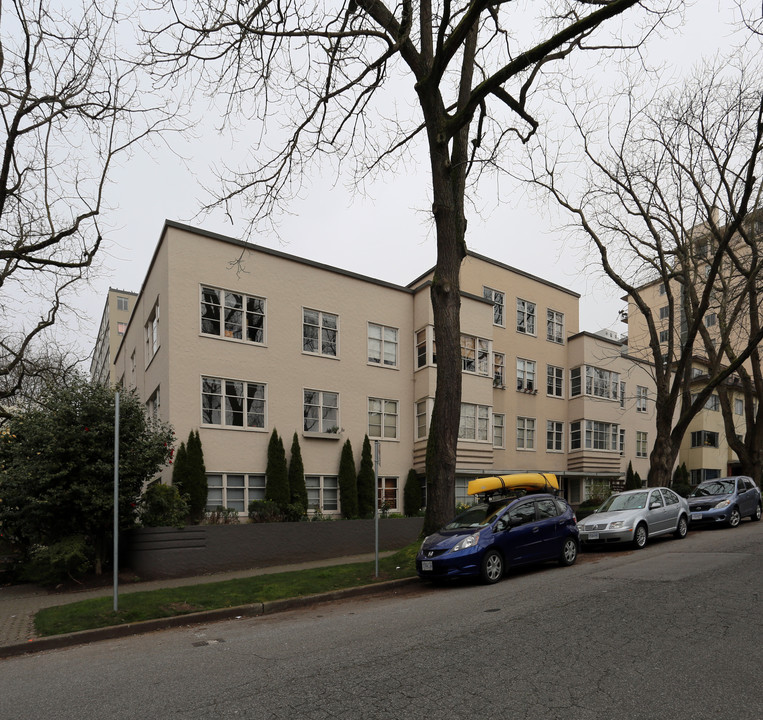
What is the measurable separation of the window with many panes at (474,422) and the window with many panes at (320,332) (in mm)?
6167

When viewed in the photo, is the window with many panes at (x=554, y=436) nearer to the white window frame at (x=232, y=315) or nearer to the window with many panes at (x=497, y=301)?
the window with many panes at (x=497, y=301)

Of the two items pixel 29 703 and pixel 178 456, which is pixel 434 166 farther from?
pixel 29 703

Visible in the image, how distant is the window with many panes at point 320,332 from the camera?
895 inches

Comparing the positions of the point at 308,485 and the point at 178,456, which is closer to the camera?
the point at 178,456

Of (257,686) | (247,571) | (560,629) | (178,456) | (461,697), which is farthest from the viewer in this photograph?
(178,456)

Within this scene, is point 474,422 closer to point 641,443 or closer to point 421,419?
point 421,419

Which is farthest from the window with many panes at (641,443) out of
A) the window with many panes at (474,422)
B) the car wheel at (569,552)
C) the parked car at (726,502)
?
the car wheel at (569,552)

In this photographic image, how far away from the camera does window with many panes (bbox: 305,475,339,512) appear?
2175cm

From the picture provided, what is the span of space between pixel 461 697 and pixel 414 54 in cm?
1339

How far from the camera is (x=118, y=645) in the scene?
8.88m

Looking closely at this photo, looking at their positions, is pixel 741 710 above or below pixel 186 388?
below

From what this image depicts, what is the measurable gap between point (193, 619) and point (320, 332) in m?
13.6

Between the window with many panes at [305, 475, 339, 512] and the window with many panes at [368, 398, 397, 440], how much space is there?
2.45 meters

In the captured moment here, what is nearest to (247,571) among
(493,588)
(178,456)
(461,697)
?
(178,456)
